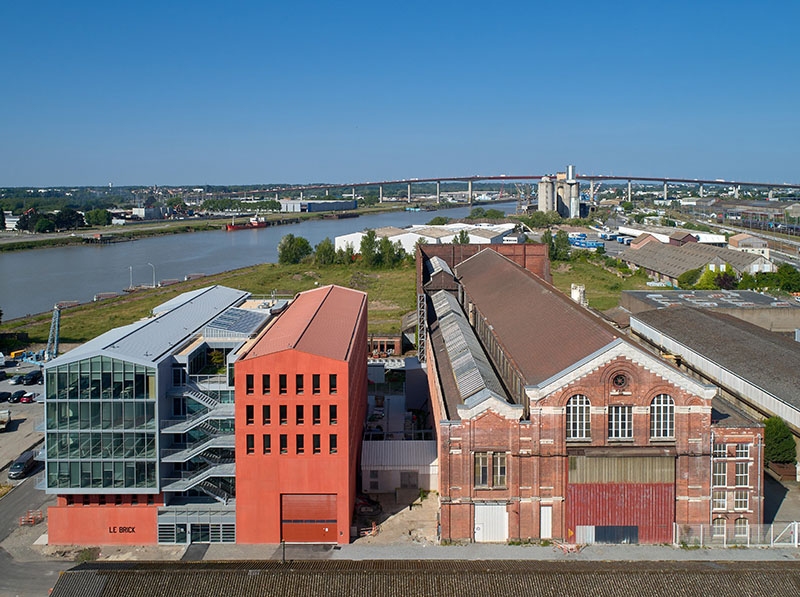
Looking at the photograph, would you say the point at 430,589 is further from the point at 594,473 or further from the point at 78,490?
the point at 78,490

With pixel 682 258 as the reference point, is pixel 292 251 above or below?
above

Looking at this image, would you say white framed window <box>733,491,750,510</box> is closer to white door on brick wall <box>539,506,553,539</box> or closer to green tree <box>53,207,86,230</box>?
white door on brick wall <box>539,506,553,539</box>

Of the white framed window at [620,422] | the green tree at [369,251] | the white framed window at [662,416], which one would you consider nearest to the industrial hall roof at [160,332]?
the white framed window at [620,422]

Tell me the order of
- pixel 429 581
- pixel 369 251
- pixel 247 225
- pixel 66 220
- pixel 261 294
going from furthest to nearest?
pixel 247 225 < pixel 66 220 < pixel 369 251 < pixel 261 294 < pixel 429 581

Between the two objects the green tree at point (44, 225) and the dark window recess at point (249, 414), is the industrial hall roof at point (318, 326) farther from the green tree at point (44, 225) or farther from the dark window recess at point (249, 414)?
the green tree at point (44, 225)

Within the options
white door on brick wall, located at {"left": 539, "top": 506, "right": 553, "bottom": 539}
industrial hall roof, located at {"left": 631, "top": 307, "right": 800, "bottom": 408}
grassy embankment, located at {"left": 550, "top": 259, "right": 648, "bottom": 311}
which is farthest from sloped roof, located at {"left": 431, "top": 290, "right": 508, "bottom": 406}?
grassy embankment, located at {"left": 550, "top": 259, "right": 648, "bottom": 311}

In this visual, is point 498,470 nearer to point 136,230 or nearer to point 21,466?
point 21,466

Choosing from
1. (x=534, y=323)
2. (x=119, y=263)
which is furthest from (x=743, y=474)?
(x=119, y=263)

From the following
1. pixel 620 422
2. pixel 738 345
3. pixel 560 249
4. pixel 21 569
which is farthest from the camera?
pixel 560 249
